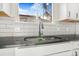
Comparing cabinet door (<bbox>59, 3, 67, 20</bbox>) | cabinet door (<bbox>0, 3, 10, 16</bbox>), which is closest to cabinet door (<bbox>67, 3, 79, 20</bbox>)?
cabinet door (<bbox>59, 3, 67, 20</bbox>)

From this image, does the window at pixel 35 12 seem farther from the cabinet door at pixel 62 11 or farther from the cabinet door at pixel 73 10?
the cabinet door at pixel 73 10

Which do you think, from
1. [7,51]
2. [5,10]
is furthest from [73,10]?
[7,51]

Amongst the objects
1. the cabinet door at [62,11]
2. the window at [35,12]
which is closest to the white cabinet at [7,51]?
the window at [35,12]

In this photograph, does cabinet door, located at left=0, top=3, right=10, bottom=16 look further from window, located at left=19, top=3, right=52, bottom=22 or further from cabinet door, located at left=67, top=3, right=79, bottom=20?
cabinet door, located at left=67, top=3, right=79, bottom=20

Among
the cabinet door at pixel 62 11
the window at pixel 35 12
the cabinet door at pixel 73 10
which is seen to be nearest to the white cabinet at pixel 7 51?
the window at pixel 35 12

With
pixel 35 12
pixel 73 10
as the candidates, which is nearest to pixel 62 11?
pixel 73 10

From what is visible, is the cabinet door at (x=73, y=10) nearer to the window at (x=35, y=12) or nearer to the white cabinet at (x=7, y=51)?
the window at (x=35, y=12)

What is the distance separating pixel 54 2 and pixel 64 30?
1.12 feet

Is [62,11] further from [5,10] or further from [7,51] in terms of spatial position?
[7,51]

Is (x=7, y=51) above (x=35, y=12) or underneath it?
underneath

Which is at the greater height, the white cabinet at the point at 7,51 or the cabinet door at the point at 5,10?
the cabinet door at the point at 5,10

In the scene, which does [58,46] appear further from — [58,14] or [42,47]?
[58,14]

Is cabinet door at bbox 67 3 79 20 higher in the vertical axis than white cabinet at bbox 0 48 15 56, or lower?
higher

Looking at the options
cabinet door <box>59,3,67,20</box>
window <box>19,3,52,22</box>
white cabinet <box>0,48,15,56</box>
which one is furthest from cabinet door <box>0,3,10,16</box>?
cabinet door <box>59,3,67,20</box>
